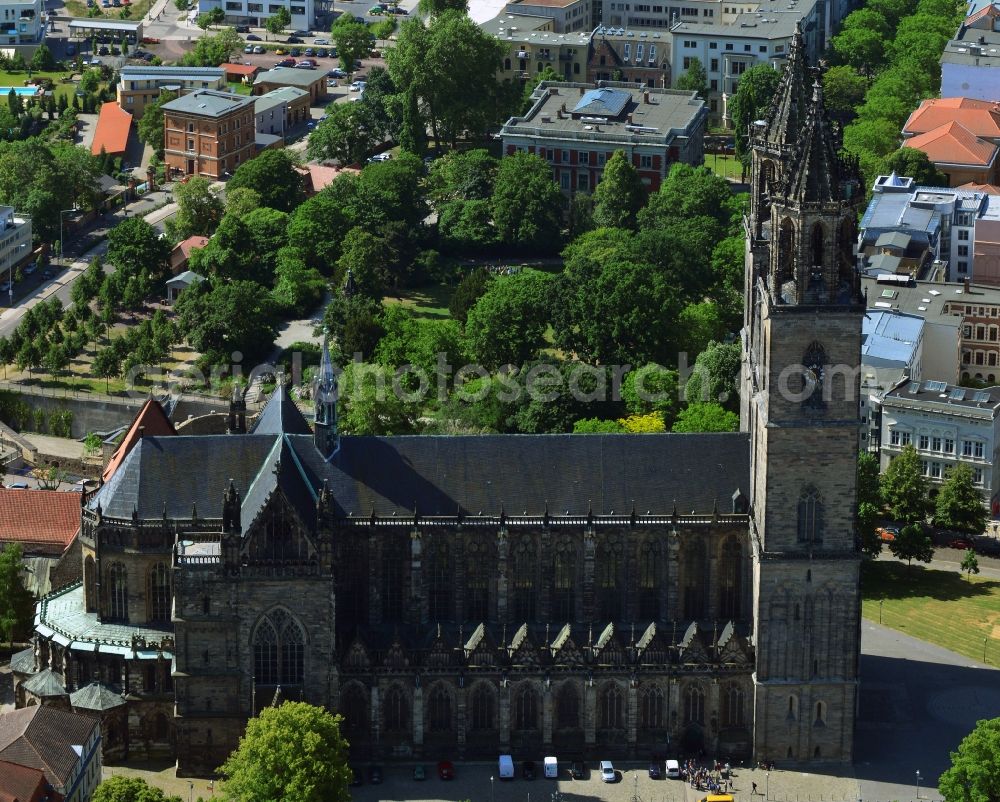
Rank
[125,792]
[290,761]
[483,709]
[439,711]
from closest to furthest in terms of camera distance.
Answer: [125,792] → [290,761] → [439,711] → [483,709]

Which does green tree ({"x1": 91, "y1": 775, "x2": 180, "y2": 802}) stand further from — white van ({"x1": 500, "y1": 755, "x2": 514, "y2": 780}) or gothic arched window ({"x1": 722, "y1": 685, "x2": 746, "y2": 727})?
gothic arched window ({"x1": 722, "y1": 685, "x2": 746, "y2": 727})

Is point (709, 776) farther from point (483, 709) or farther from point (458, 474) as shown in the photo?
point (458, 474)

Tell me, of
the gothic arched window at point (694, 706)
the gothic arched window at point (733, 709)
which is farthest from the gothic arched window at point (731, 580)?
the gothic arched window at point (694, 706)

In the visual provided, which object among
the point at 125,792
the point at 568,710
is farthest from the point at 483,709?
the point at 125,792

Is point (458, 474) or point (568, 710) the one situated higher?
point (458, 474)

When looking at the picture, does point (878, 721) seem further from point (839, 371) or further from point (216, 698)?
point (216, 698)

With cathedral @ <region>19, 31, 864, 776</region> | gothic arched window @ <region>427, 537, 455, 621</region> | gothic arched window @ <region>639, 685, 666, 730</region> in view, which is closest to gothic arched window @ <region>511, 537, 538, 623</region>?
cathedral @ <region>19, 31, 864, 776</region>

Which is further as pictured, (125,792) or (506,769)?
(506,769)
